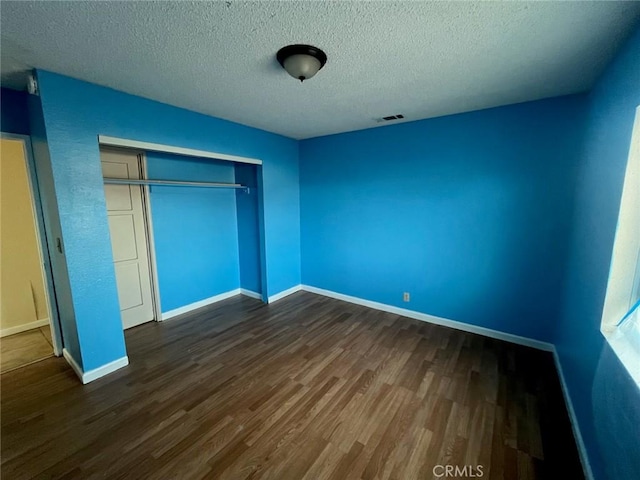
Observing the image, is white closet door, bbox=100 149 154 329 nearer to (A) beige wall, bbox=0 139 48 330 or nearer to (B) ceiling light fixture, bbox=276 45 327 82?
(A) beige wall, bbox=0 139 48 330

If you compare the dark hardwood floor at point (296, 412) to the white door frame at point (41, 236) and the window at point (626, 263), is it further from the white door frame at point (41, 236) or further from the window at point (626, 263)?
the window at point (626, 263)

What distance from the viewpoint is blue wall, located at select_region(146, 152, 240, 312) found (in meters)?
3.24

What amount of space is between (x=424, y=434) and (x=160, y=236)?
3387 mm

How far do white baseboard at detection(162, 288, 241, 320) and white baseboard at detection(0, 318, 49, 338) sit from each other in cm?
149

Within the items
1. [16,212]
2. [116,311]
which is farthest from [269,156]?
[16,212]

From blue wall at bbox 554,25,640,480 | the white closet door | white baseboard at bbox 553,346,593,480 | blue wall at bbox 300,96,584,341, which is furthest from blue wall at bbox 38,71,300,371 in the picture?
white baseboard at bbox 553,346,593,480

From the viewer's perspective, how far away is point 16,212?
3.04 meters

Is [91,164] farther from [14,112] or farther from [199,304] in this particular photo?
[199,304]

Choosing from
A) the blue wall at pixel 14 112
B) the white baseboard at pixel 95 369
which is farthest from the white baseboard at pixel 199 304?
the blue wall at pixel 14 112

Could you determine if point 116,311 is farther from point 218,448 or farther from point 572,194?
point 572,194

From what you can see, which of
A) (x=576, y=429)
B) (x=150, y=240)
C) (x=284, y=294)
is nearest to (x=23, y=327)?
(x=150, y=240)

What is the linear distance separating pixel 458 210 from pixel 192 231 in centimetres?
339

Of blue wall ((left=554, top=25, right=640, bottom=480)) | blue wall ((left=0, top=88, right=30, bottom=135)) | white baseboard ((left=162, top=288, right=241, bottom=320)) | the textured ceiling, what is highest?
the textured ceiling

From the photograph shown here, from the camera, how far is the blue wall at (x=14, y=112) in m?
2.09
